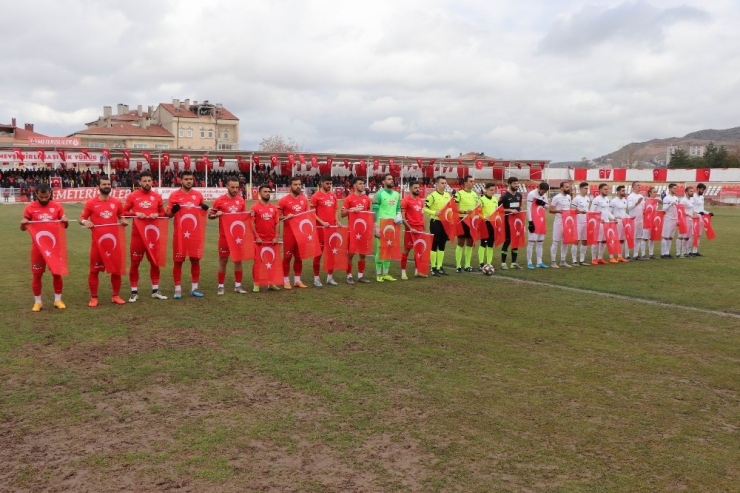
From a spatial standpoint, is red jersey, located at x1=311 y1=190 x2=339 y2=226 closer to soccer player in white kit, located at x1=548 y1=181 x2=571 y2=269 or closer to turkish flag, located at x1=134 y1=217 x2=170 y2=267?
turkish flag, located at x1=134 y1=217 x2=170 y2=267

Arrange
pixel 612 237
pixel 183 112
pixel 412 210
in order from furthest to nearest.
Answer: pixel 183 112
pixel 612 237
pixel 412 210

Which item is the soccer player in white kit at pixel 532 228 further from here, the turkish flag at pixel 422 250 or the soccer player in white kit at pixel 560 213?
the turkish flag at pixel 422 250

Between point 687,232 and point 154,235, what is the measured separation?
14.4 m

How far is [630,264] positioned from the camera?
15.7 m

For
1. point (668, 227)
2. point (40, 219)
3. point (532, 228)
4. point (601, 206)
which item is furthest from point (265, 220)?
point (668, 227)

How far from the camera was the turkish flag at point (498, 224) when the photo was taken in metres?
14.0

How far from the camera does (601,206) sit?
51.4 feet

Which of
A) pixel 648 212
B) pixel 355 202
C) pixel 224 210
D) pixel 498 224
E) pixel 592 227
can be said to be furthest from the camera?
pixel 648 212

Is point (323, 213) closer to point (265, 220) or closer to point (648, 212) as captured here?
point (265, 220)

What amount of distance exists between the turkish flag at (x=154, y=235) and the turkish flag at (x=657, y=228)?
42.3ft

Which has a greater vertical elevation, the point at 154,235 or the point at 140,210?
the point at 140,210

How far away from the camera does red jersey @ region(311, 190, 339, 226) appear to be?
11719 mm

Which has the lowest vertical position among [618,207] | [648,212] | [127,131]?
[648,212]

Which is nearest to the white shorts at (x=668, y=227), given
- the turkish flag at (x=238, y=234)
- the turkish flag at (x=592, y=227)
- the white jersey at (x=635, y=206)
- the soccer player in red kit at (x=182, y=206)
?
the white jersey at (x=635, y=206)
